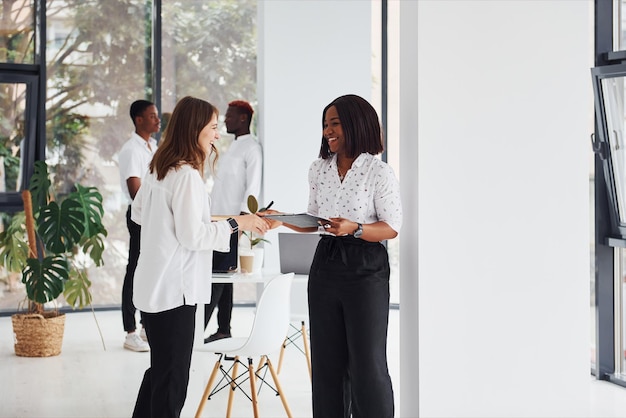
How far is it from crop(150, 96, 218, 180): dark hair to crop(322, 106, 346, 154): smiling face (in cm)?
51

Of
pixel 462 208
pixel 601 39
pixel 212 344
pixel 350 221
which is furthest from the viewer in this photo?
pixel 601 39

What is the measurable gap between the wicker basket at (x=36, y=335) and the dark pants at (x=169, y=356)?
Result: 114 inches

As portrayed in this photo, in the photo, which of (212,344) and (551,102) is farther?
(212,344)

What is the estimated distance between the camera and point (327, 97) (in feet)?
21.6

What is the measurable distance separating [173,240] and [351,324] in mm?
818

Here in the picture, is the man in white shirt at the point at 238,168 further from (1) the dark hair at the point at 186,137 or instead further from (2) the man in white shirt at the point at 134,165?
(1) the dark hair at the point at 186,137

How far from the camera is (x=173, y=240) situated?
3246 mm

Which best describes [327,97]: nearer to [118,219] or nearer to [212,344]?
[118,219]

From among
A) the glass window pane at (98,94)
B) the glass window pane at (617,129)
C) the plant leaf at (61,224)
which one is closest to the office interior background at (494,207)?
the glass window pane at (617,129)

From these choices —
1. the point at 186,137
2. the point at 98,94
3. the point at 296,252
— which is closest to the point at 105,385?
the point at 296,252

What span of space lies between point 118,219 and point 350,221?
4.96 m

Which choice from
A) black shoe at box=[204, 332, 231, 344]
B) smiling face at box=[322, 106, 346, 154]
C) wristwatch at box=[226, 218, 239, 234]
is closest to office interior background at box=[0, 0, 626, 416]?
smiling face at box=[322, 106, 346, 154]

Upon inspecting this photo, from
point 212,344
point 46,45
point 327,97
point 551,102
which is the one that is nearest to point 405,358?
point 212,344

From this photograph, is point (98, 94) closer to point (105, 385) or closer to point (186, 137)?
point (105, 385)
